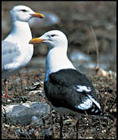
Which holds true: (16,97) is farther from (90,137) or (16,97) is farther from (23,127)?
(90,137)

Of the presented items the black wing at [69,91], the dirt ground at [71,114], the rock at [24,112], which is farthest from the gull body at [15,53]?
the black wing at [69,91]

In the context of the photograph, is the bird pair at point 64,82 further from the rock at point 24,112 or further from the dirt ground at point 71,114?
the rock at point 24,112

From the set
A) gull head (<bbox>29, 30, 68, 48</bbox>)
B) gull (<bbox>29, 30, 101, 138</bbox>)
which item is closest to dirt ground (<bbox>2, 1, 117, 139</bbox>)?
gull (<bbox>29, 30, 101, 138</bbox>)

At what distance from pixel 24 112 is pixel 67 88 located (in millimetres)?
862

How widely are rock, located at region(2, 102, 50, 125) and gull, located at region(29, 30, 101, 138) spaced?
0.55 metres

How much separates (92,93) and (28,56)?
6.74 feet

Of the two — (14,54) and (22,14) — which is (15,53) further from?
(22,14)

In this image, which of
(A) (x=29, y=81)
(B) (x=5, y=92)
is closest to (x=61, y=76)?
(B) (x=5, y=92)

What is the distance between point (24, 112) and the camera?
5496 mm

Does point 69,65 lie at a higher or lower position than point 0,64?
higher

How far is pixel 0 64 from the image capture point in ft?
21.7

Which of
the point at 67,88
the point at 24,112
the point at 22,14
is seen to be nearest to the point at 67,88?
the point at 67,88

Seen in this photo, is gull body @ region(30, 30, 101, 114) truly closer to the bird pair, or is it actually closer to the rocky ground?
the bird pair

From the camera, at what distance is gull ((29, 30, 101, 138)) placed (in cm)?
467
